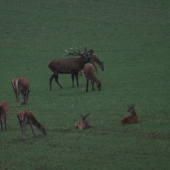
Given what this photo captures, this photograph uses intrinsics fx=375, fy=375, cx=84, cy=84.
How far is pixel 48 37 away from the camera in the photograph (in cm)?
3612

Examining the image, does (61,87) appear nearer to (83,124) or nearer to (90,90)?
(90,90)

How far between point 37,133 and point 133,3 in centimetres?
3705

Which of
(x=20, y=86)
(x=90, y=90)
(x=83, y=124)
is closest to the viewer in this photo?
(x=83, y=124)

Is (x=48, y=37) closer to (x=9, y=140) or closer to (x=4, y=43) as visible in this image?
(x=4, y=43)

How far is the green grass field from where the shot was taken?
31.4ft

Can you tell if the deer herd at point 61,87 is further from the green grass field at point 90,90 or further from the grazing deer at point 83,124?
the green grass field at point 90,90

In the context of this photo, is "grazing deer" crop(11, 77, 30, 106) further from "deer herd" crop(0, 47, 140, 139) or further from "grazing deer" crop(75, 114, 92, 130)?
"grazing deer" crop(75, 114, 92, 130)

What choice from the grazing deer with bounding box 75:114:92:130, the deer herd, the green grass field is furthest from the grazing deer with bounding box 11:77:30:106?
the grazing deer with bounding box 75:114:92:130

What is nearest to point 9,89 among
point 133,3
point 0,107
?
point 0,107

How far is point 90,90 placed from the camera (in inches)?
750

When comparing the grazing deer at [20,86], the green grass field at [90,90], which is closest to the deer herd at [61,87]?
the grazing deer at [20,86]

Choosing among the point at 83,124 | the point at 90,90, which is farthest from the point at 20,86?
the point at 83,124

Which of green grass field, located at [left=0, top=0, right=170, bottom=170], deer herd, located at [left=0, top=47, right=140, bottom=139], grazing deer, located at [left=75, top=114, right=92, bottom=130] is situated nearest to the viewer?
green grass field, located at [left=0, top=0, right=170, bottom=170]

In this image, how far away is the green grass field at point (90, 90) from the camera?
9562 millimetres
